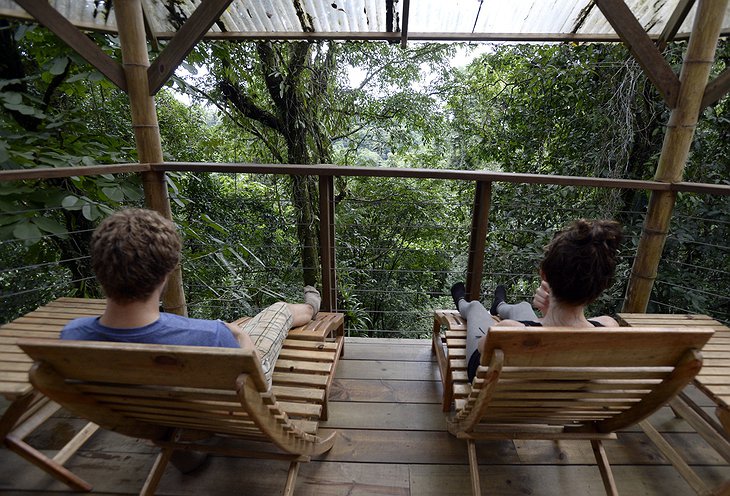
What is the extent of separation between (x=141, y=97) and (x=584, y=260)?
2.39 meters

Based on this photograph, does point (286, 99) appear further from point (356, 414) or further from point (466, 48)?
point (356, 414)

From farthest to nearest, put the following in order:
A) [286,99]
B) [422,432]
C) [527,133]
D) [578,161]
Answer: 1. [286,99]
2. [527,133]
3. [578,161]
4. [422,432]

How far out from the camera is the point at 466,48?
6.09 m

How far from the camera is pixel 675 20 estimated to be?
2.25m

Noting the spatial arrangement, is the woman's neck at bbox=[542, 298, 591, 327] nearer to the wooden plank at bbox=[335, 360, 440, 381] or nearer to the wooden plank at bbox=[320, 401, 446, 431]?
the wooden plank at bbox=[320, 401, 446, 431]

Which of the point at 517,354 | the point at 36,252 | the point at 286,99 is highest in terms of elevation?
the point at 286,99

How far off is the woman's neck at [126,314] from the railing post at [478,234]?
1779 mm

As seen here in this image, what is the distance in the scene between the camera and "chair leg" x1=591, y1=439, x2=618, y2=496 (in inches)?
52.1

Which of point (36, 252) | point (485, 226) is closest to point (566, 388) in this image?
point (485, 226)

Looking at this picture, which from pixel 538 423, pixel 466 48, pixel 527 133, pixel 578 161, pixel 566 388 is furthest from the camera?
pixel 466 48

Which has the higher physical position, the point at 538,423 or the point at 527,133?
the point at 527,133

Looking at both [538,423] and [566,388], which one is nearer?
[566,388]

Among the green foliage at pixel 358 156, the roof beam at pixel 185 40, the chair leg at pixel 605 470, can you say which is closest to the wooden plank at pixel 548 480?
the chair leg at pixel 605 470

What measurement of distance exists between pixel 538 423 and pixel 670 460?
2.07ft
